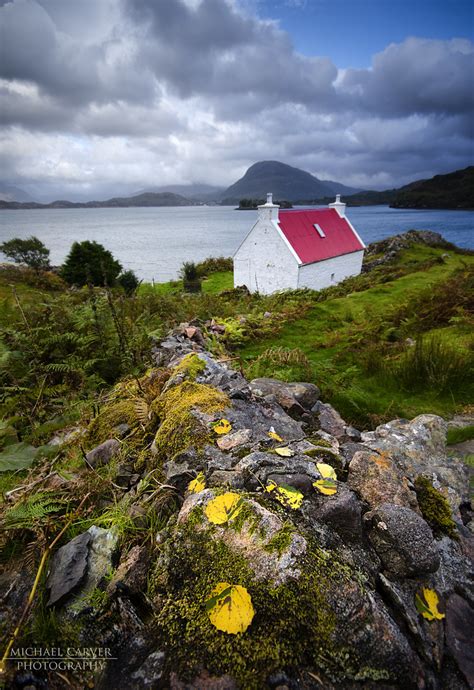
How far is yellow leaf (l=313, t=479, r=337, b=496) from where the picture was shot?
205 centimetres

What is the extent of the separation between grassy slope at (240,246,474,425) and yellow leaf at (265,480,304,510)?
5.06 meters

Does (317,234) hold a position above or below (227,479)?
above

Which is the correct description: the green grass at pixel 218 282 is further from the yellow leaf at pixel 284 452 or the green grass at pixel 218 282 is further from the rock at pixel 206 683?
the rock at pixel 206 683

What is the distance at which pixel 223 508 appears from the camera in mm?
1859

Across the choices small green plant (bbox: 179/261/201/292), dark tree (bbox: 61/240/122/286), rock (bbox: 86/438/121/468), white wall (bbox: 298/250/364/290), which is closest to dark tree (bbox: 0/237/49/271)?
dark tree (bbox: 61/240/122/286)

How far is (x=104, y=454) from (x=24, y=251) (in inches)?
1948

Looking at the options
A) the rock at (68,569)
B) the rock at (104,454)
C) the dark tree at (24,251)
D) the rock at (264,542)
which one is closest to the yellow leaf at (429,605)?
the rock at (264,542)

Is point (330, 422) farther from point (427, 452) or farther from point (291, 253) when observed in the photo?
point (291, 253)

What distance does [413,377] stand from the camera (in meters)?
8.07

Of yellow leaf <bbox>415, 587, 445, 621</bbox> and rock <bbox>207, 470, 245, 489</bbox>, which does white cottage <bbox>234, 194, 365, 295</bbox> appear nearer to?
rock <bbox>207, 470, 245, 489</bbox>

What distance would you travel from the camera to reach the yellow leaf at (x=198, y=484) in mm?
2110

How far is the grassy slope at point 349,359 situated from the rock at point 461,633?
4902 mm

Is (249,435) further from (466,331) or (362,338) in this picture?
(466,331)

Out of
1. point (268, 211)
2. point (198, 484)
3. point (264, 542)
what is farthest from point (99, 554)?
point (268, 211)
